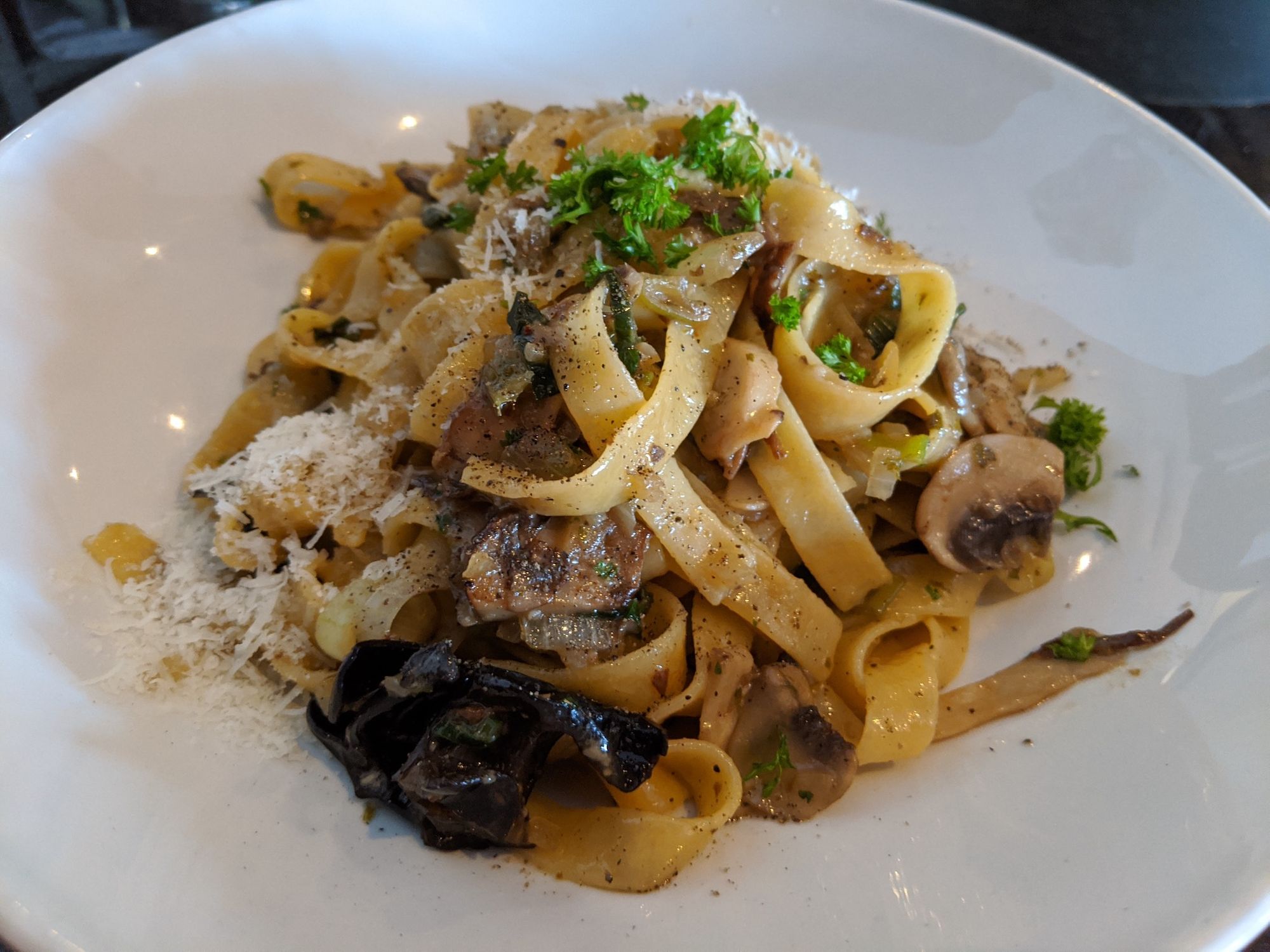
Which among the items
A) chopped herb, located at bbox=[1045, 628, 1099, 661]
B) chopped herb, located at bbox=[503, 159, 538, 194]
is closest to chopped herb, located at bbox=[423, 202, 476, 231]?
chopped herb, located at bbox=[503, 159, 538, 194]

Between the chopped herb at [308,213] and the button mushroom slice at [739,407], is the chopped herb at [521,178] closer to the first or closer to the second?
the button mushroom slice at [739,407]

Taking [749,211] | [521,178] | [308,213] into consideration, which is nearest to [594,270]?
[749,211]

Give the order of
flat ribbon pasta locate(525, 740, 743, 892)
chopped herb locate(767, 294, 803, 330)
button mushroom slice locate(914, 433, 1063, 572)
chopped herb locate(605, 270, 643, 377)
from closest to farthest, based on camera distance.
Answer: flat ribbon pasta locate(525, 740, 743, 892) < chopped herb locate(605, 270, 643, 377) < chopped herb locate(767, 294, 803, 330) < button mushroom slice locate(914, 433, 1063, 572)

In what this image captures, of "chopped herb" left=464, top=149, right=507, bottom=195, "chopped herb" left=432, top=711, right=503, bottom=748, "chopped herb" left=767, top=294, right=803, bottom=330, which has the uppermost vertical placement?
"chopped herb" left=464, top=149, right=507, bottom=195

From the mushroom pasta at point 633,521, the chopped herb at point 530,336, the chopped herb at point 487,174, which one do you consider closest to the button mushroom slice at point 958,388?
the mushroom pasta at point 633,521

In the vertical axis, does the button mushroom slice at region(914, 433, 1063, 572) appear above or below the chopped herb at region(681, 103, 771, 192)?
below

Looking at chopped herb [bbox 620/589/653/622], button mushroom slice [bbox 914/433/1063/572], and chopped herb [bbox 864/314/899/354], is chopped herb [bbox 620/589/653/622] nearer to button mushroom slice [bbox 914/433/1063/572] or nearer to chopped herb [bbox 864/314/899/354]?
button mushroom slice [bbox 914/433/1063/572]
